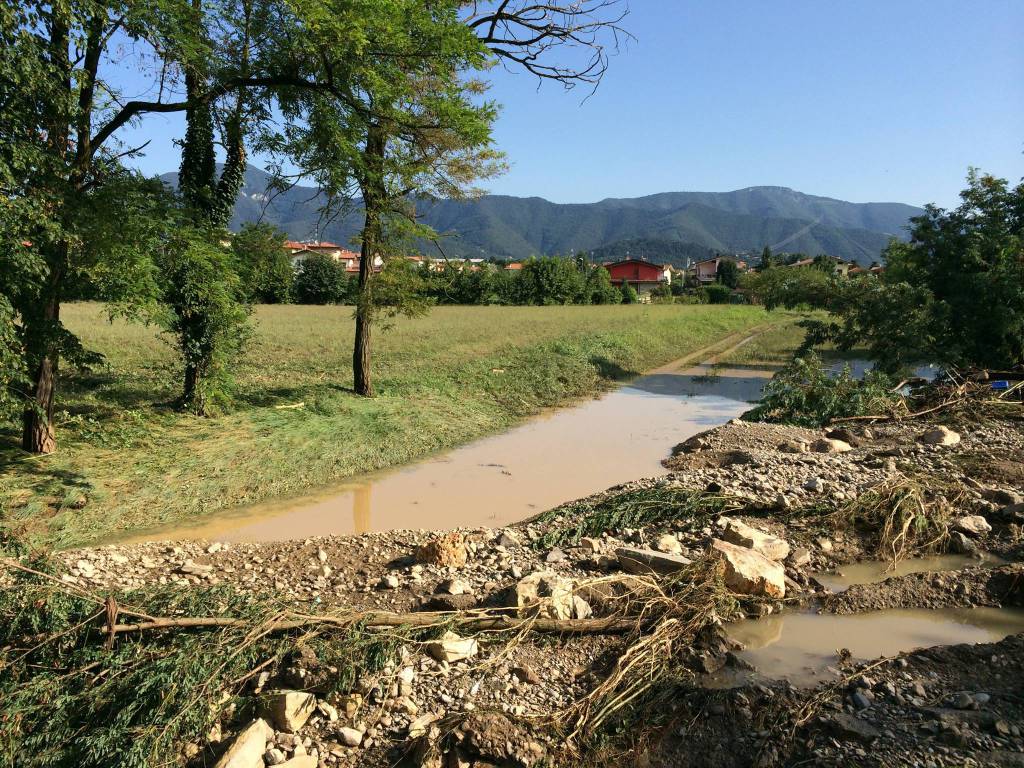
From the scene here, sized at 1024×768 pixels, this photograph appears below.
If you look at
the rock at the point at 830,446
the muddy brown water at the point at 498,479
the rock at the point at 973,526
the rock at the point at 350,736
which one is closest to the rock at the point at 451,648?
the rock at the point at 350,736

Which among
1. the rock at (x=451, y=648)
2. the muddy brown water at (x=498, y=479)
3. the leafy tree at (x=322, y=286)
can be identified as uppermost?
the leafy tree at (x=322, y=286)

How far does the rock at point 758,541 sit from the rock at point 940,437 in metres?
5.27

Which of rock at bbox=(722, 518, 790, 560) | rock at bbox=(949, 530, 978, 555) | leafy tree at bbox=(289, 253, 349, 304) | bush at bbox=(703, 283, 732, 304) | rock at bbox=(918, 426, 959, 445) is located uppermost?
bush at bbox=(703, 283, 732, 304)

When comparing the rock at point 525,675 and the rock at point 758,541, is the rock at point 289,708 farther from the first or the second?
the rock at point 758,541

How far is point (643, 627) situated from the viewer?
5082mm

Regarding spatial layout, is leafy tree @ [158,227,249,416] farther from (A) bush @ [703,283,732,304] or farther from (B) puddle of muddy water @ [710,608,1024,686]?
(A) bush @ [703,283,732,304]

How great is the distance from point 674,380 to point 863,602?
17000 millimetres

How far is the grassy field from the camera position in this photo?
27.0ft

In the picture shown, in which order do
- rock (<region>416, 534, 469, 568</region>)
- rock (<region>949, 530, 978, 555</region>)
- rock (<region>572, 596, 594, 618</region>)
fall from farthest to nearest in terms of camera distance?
rock (<region>949, 530, 978, 555</region>) < rock (<region>416, 534, 469, 568</region>) < rock (<region>572, 596, 594, 618</region>)

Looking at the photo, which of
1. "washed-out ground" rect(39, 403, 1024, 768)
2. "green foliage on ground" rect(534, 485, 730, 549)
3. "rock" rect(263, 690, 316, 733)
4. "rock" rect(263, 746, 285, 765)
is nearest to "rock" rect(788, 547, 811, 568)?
"washed-out ground" rect(39, 403, 1024, 768)

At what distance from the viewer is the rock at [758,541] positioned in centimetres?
634

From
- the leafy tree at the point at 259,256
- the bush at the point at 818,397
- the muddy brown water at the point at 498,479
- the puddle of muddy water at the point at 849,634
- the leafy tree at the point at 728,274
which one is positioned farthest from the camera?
the leafy tree at the point at 728,274

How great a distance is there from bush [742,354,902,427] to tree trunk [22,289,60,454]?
490 inches

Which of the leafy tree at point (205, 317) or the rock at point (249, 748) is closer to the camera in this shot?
the rock at point (249, 748)
